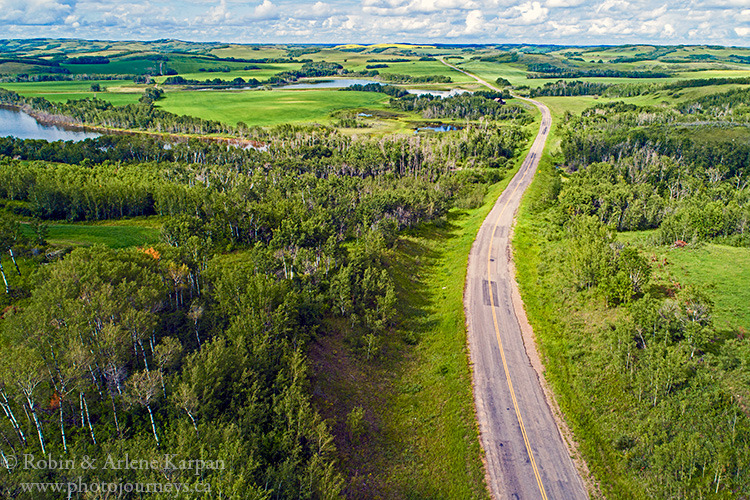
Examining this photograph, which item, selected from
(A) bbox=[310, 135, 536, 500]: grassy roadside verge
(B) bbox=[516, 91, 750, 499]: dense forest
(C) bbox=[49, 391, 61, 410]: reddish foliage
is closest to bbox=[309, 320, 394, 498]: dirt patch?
(A) bbox=[310, 135, 536, 500]: grassy roadside verge

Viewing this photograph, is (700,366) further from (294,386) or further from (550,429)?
(294,386)

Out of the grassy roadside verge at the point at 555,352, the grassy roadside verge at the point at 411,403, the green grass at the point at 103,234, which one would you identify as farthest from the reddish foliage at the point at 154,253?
the grassy roadside verge at the point at 555,352

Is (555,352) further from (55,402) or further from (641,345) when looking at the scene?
(55,402)

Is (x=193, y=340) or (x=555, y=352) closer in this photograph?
(x=193, y=340)

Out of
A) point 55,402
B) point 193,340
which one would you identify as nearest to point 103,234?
point 193,340

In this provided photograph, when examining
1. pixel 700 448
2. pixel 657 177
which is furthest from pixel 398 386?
pixel 657 177

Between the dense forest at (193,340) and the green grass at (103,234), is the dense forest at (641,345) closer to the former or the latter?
the dense forest at (193,340)
